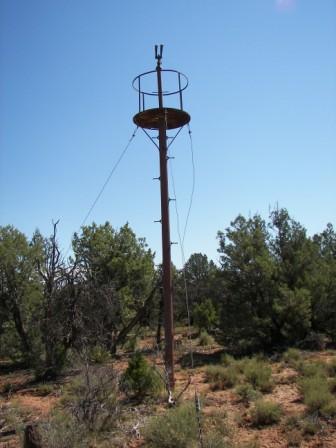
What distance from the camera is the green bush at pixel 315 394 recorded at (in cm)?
949

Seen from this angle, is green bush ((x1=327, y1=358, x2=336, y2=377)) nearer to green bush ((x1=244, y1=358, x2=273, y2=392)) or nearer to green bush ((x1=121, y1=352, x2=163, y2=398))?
green bush ((x1=244, y1=358, x2=273, y2=392))

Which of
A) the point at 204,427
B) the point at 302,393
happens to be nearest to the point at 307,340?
the point at 302,393

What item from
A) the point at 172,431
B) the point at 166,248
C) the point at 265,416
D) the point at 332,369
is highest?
the point at 166,248

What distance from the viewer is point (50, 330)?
612 inches

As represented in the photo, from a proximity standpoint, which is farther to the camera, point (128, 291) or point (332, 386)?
point (128, 291)

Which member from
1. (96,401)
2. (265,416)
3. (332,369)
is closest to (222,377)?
(332,369)

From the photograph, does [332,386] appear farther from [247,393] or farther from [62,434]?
[62,434]

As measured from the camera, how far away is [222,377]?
1349 cm

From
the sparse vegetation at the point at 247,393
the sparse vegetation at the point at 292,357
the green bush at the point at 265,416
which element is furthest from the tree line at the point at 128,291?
the green bush at the point at 265,416

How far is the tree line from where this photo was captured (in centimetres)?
1600

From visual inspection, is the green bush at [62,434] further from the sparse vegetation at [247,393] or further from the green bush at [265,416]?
the sparse vegetation at [247,393]

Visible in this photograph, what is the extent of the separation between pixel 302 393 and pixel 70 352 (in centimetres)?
875

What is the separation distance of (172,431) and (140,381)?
4.36m

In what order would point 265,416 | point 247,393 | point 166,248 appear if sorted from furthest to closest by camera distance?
point 166,248, point 247,393, point 265,416
